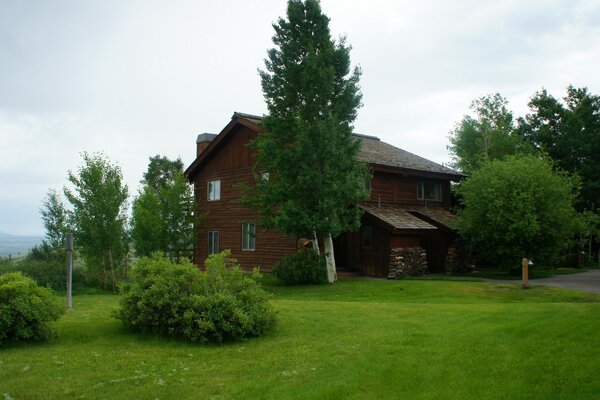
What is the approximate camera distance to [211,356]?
8.41 m

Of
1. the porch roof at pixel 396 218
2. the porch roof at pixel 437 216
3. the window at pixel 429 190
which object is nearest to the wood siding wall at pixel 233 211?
the porch roof at pixel 396 218

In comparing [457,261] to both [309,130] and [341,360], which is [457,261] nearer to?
[309,130]

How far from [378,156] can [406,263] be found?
7.02 metres

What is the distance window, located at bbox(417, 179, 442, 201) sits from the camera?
29.7m

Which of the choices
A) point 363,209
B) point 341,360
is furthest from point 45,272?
point 341,360

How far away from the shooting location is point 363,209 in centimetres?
2467

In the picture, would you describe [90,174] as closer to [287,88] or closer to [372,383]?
[287,88]

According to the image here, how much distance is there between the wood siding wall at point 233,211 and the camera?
27.5m

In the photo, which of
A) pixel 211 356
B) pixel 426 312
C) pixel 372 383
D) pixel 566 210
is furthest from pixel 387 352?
pixel 566 210

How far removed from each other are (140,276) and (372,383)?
526 centimetres

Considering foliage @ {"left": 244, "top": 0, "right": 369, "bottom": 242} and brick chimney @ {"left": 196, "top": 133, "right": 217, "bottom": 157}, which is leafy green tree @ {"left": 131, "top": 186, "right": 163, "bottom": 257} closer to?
brick chimney @ {"left": 196, "top": 133, "right": 217, "bottom": 157}

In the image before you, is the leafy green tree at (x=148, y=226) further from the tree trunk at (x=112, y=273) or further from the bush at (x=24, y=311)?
the bush at (x=24, y=311)

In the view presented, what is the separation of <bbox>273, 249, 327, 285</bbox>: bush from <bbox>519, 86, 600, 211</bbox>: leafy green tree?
21224 mm

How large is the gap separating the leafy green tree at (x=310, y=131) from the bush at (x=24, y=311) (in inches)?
444
